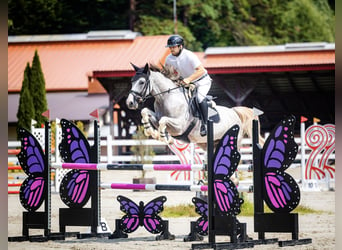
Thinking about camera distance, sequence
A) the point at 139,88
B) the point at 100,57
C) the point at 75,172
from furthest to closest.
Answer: the point at 100,57 → the point at 139,88 → the point at 75,172

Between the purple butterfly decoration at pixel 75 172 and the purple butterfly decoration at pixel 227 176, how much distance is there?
119 cm

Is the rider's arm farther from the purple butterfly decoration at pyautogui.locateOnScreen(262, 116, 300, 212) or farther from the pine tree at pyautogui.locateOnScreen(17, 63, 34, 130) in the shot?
the pine tree at pyautogui.locateOnScreen(17, 63, 34, 130)

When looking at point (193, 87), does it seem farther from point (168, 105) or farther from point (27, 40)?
point (27, 40)

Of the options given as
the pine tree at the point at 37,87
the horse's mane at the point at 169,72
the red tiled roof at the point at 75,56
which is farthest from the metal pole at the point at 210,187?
the red tiled roof at the point at 75,56

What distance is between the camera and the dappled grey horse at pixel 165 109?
5.81 meters

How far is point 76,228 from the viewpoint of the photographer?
631 centimetres

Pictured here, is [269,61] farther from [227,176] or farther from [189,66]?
[227,176]

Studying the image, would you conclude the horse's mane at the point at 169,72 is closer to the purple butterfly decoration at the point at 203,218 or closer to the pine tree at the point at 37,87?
the purple butterfly decoration at the point at 203,218

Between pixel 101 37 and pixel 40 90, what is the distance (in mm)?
5830

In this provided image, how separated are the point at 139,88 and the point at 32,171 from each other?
1.14 metres

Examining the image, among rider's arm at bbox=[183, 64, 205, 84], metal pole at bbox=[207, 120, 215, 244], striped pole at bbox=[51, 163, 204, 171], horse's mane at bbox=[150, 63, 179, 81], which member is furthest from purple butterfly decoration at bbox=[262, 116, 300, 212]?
horse's mane at bbox=[150, 63, 179, 81]

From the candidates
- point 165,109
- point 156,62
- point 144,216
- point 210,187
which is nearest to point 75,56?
point 156,62

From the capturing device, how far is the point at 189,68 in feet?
19.9

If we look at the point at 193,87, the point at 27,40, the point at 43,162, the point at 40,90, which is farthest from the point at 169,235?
the point at 27,40
